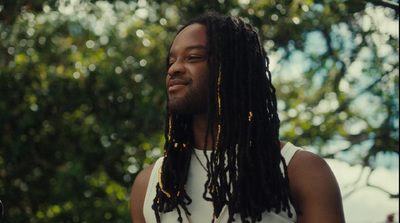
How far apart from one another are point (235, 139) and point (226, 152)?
0.08 meters

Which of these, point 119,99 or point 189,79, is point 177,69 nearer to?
point 189,79

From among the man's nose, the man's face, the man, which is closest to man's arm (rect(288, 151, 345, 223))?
the man

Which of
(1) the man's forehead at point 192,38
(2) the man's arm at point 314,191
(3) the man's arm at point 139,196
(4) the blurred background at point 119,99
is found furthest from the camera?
(4) the blurred background at point 119,99

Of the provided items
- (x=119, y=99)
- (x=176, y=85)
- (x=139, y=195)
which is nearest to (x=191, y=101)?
(x=176, y=85)

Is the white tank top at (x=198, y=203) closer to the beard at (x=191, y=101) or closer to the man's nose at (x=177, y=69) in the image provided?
the beard at (x=191, y=101)

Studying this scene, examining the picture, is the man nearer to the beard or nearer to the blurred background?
the beard

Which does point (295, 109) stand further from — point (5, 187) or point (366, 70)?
point (5, 187)

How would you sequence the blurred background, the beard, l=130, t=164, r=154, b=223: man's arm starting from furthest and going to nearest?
the blurred background, l=130, t=164, r=154, b=223: man's arm, the beard

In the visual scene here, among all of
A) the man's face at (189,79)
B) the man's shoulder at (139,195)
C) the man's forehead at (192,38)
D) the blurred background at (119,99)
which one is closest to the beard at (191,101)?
the man's face at (189,79)

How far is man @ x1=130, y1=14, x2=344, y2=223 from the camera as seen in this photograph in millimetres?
2363

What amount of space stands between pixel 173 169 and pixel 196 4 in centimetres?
373

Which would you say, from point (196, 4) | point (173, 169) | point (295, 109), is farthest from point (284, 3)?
point (173, 169)

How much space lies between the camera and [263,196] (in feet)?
7.83

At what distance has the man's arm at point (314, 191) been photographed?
2307 mm
